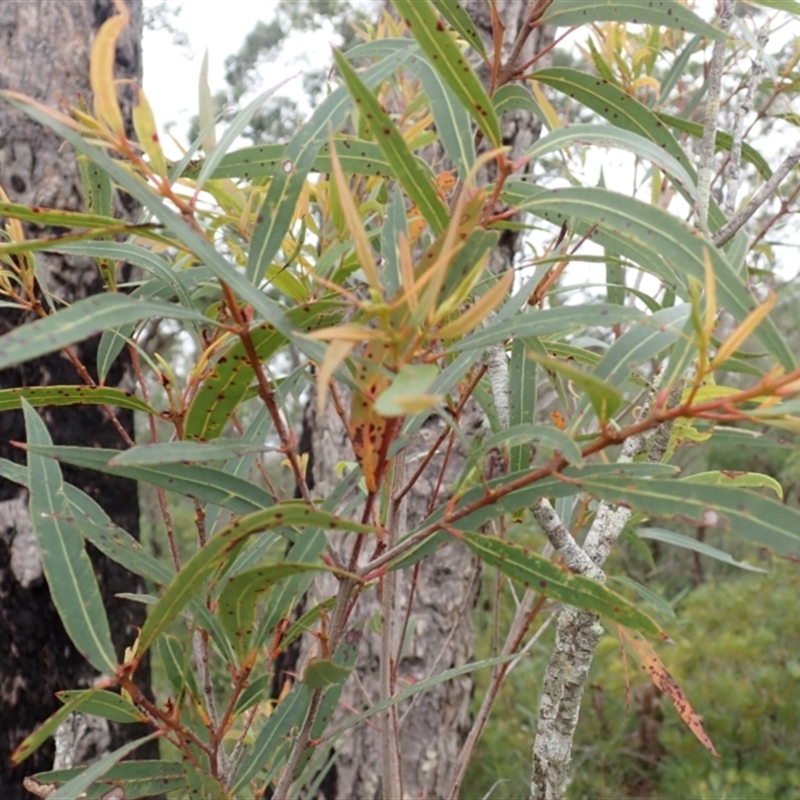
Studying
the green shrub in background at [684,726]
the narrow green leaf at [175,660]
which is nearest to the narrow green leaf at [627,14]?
the narrow green leaf at [175,660]

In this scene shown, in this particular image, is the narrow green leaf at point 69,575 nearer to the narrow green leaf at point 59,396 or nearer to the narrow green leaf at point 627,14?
the narrow green leaf at point 59,396

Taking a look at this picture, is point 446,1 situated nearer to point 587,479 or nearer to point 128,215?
point 587,479

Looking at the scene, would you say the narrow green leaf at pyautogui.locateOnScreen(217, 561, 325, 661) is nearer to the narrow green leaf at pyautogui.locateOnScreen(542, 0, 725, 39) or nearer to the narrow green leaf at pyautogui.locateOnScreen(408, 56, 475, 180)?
the narrow green leaf at pyautogui.locateOnScreen(408, 56, 475, 180)

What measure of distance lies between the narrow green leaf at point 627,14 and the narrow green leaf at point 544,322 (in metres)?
0.19

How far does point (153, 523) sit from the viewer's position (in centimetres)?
276

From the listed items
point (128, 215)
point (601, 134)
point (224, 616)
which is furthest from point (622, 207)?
point (128, 215)

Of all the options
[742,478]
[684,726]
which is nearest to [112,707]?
[742,478]

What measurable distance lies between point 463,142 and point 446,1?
9cm

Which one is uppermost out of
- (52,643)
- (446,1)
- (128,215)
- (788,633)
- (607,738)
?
(446,1)

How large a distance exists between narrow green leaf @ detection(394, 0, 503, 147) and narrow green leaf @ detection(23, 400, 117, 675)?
0.96 ft

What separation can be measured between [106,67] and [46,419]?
762mm

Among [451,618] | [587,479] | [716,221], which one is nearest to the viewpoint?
[587,479]

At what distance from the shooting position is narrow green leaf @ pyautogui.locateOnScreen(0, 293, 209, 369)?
11.5 inches

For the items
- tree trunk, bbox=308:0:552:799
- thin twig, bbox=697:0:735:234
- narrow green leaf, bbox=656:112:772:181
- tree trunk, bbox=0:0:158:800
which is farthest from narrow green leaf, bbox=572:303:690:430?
tree trunk, bbox=308:0:552:799
